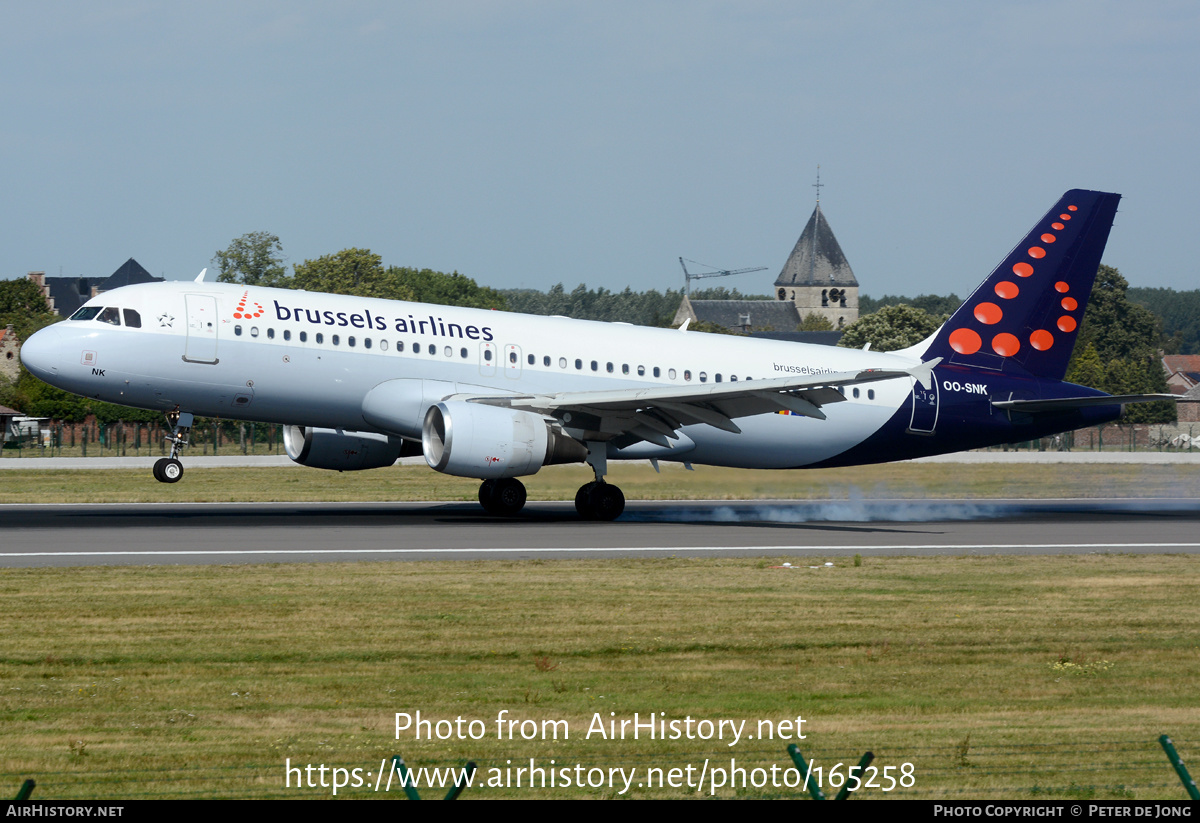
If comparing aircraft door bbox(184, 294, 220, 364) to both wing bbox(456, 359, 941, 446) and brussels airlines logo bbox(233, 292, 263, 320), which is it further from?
wing bbox(456, 359, 941, 446)

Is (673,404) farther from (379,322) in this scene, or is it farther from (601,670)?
(601,670)

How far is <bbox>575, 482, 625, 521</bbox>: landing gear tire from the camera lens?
28469 mm

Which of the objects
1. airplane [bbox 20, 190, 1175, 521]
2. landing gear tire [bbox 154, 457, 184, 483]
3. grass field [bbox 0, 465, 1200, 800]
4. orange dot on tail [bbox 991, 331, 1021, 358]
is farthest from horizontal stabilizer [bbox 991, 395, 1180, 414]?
landing gear tire [bbox 154, 457, 184, 483]

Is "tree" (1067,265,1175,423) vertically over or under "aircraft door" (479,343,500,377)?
over

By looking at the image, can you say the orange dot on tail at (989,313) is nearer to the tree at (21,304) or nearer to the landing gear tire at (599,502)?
the landing gear tire at (599,502)

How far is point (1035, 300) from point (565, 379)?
12379 millimetres

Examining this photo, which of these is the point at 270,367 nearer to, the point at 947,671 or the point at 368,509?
the point at 368,509

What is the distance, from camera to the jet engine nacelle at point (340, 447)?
29.0m

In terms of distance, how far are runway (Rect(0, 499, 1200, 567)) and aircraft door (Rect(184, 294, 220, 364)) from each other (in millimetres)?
3451

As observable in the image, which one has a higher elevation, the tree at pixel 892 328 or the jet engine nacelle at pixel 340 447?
the tree at pixel 892 328

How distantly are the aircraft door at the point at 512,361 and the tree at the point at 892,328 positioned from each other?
90053 mm

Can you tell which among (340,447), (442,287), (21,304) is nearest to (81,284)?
(21,304)

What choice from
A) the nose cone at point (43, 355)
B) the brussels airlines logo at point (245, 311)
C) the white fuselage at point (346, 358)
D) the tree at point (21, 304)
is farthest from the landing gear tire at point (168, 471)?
the tree at point (21, 304)

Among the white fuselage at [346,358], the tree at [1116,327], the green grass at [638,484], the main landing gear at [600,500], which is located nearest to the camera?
the white fuselage at [346,358]
